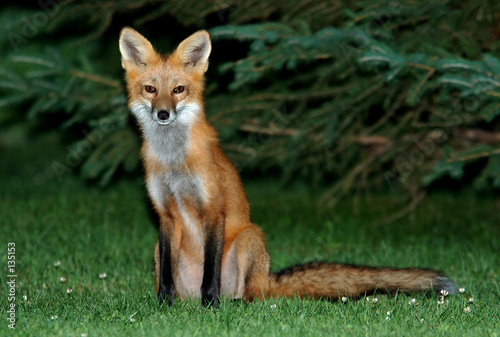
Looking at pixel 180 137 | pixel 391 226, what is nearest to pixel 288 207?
pixel 391 226

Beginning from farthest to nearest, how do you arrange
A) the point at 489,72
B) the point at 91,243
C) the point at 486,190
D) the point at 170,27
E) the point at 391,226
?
the point at 170,27
the point at 486,190
the point at 391,226
the point at 91,243
the point at 489,72

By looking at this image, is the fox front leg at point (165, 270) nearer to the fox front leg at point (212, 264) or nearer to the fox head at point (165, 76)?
the fox front leg at point (212, 264)

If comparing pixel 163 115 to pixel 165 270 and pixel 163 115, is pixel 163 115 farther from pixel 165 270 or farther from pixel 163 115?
pixel 165 270

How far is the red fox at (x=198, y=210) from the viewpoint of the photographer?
469 centimetres

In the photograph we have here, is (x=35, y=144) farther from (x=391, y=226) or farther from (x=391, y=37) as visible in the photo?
(x=391, y=37)

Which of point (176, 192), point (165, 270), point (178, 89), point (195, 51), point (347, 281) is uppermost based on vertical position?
point (195, 51)

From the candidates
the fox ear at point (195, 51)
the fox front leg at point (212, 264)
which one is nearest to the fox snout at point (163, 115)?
the fox ear at point (195, 51)

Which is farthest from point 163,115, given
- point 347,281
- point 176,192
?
point 347,281

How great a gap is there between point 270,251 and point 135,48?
3.02m

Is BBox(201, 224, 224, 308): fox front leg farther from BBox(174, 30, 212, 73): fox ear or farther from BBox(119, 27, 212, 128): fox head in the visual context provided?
BBox(174, 30, 212, 73): fox ear

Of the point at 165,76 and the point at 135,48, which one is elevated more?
the point at 135,48

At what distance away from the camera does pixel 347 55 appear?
650cm

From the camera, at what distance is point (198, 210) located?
15.5 ft

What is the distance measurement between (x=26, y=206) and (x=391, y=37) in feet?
18.2
